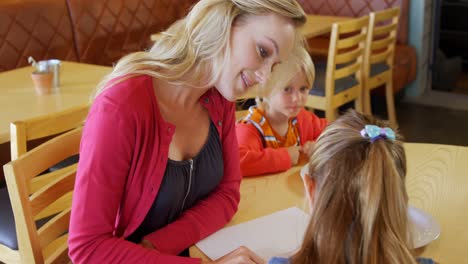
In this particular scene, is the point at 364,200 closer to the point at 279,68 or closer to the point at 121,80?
the point at 121,80

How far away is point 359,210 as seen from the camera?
1000mm

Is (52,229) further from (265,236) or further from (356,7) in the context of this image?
(356,7)

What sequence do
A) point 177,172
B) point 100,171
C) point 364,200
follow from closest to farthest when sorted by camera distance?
point 364,200, point 100,171, point 177,172

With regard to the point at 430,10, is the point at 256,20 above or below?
above

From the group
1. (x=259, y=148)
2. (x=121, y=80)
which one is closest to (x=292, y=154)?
(x=259, y=148)

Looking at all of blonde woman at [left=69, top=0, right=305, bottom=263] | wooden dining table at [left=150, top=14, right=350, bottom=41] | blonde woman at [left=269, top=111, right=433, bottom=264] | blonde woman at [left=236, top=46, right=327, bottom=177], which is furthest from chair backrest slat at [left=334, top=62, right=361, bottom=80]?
blonde woman at [left=269, top=111, right=433, bottom=264]

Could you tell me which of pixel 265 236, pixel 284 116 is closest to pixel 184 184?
pixel 265 236

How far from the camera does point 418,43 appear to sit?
4.80 metres

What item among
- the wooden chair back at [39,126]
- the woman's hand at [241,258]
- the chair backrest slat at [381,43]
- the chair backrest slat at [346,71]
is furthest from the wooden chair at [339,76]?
the woman's hand at [241,258]

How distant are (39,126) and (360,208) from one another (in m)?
1.12

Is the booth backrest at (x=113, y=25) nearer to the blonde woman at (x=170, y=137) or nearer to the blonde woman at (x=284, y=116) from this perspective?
the blonde woman at (x=284, y=116)

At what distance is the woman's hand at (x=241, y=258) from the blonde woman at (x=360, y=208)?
0.19 metres

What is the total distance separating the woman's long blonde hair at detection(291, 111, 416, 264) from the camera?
38.8 inches

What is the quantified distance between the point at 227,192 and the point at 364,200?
58 cm
